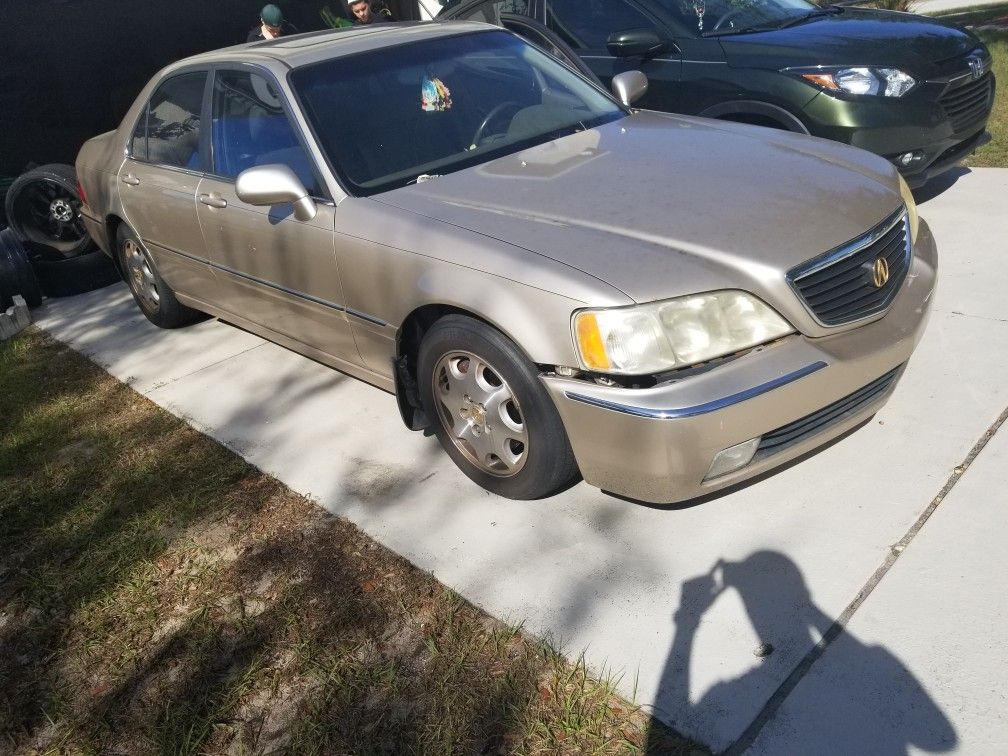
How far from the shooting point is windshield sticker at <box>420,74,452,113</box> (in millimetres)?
3910

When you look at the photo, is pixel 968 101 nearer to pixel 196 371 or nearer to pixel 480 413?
pixel 480 413

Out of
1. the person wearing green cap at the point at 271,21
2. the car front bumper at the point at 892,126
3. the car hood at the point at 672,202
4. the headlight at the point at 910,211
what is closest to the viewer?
the car hood at the point at 672,202

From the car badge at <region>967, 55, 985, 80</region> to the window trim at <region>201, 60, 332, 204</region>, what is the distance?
4223 millimetres

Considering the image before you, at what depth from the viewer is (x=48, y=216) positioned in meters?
6.83

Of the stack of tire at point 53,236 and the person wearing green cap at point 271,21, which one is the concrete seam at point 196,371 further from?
the person wearing green cap at point 271,21

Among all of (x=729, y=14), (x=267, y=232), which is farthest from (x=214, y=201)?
(x=729, y=14)

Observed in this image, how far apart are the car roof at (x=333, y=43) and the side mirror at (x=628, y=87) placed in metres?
0.66

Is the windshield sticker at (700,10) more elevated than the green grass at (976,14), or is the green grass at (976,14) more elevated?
the windshield sticker at (700,10)

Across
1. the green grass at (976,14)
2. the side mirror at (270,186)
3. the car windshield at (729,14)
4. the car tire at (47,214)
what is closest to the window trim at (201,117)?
the side mirror at (270,186)

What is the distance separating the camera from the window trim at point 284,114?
3.67 meters

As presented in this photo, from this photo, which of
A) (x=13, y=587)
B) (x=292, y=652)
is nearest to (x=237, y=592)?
(x=292, y=652)

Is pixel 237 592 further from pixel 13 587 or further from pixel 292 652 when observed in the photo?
pixel 13 587

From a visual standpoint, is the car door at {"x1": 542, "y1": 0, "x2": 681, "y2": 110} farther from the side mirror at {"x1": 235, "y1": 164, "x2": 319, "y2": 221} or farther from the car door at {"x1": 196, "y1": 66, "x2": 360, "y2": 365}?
the side mirror at {"x1": 235, "y1": 164, "x2": 319, "y2": 221}

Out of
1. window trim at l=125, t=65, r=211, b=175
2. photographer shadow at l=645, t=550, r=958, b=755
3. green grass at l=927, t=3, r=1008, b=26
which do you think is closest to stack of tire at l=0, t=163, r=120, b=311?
window trim at l=125, t=65, r=211, b=175
